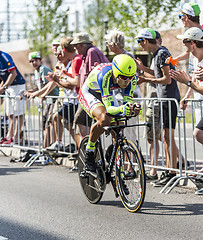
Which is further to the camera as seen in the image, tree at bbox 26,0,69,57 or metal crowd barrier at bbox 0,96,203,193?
tree at bbox 26,0,69,57

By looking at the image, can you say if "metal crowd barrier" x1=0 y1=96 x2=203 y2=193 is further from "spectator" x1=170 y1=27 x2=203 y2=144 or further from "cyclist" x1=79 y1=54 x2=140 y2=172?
"cyclist" x1=79 y1=54 x2=140 y2=172

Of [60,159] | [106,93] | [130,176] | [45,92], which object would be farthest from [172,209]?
[45,92]

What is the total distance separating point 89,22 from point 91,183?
30.9 meters

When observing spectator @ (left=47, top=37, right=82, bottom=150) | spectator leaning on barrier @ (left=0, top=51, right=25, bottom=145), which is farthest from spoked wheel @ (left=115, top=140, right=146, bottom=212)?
spectator leaning on barrier @ (left=0, top=51, right=25, bottom=145)

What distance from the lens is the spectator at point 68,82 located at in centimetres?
917

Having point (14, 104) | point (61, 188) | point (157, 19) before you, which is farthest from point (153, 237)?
point (157, 19)

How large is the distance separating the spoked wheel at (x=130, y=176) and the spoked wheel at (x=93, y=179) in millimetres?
239

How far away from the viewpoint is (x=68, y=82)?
30.2 feet

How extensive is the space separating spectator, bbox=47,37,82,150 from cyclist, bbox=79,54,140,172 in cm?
225

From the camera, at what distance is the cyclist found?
244 inches

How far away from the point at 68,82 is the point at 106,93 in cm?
293

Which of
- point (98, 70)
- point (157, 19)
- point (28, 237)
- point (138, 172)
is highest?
point (157, 19)

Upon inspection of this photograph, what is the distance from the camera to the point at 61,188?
790 centimetres

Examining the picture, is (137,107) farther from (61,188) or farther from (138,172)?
(61,188)
